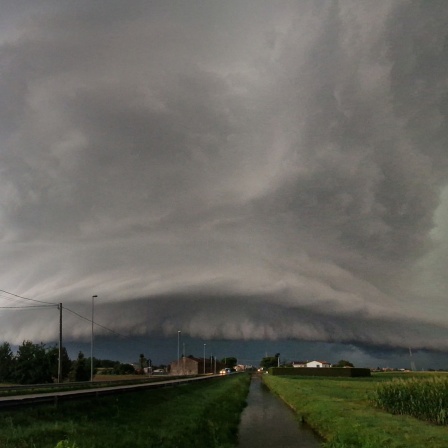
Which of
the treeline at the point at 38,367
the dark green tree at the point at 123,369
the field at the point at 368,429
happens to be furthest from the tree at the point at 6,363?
the field at the point at 368,429

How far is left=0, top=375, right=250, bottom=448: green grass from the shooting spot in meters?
20.9

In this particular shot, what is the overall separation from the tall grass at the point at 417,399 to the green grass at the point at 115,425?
12.5 m

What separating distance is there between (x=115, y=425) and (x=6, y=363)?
3846 inches

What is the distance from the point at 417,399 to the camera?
39.6 m

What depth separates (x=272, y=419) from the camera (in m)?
47.7

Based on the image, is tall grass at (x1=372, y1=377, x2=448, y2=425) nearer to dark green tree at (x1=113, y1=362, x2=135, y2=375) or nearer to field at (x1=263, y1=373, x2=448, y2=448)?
field at (x1=263, y1=373, x2=448, y2=448)

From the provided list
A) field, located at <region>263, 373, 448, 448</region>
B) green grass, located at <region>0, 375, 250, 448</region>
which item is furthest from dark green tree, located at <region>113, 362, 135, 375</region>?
field, located at <region>263, 373, 448, 448</region>

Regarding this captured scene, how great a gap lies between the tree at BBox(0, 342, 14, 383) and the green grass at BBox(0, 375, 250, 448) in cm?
7929

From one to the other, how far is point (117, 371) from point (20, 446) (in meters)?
178

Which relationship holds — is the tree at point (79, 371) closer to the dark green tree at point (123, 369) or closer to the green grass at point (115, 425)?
the green grass at point (115, 425)

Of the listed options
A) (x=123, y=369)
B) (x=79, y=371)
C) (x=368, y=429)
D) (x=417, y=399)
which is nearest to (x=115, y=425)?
(x=368, y=429)

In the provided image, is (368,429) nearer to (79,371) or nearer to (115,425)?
(115,425)

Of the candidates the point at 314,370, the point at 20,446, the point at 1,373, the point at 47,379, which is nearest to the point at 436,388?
the point at 20,446

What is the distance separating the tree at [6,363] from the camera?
11144 centimetres
